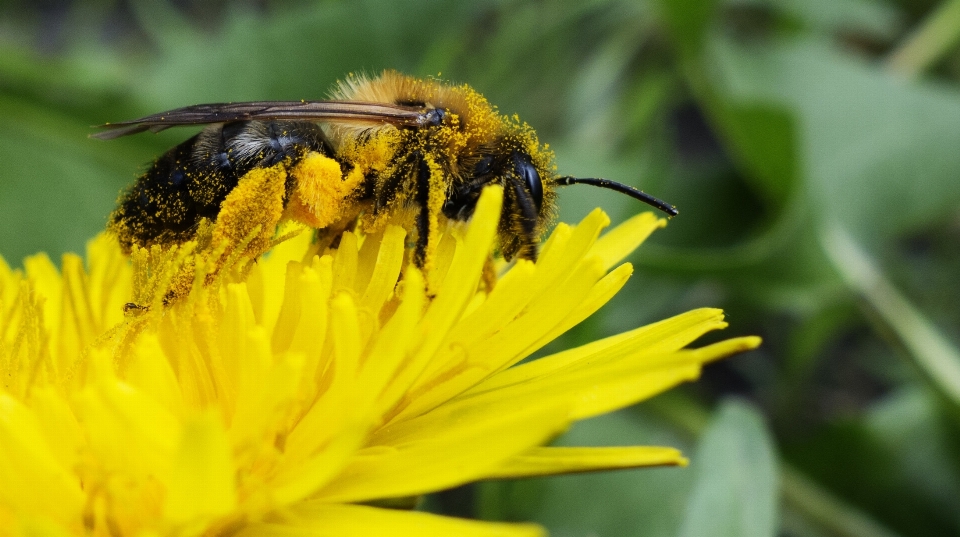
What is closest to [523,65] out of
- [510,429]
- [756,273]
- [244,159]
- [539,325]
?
[756,273]

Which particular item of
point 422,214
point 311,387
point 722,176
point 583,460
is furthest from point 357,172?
point 722,176

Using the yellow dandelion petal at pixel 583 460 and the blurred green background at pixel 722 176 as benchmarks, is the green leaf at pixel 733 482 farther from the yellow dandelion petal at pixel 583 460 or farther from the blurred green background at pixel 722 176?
the yellow dandelion petal at pixel 583 460

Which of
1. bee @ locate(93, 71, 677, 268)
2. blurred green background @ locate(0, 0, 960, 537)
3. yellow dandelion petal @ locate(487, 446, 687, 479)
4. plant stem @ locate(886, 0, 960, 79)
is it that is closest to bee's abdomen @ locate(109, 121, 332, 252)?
bee @ locate(93, 71, 677, 268)

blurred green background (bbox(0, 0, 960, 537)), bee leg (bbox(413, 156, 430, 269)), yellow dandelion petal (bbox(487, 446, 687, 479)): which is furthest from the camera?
blurred green background (bbox(0, 0, 960, 537))

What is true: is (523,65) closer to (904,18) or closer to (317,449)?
(904,18)

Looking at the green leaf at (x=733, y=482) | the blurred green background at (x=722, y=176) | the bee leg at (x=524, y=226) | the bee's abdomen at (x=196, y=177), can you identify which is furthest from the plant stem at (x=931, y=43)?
the bee's abdomen at (x=196, y=177)

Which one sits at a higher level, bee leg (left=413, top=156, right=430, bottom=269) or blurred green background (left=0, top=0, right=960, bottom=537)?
blurred green background (left=0, top=0, right=960, bottom=537)

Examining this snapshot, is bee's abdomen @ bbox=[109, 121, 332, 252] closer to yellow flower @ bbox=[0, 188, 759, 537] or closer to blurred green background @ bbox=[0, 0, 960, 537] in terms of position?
yellow flower @ bbox=[0, 188, 759, 537]
